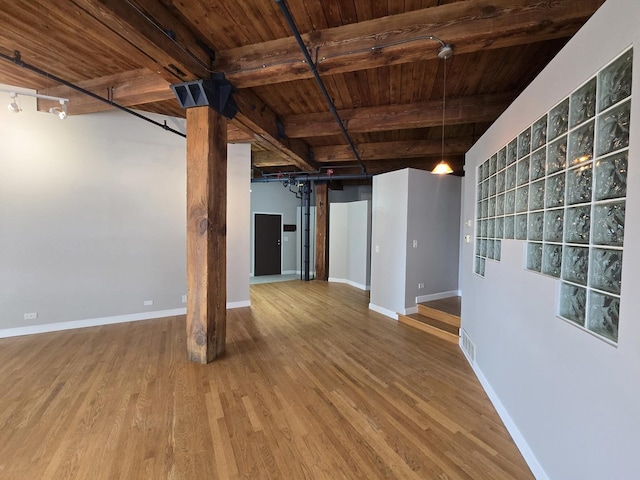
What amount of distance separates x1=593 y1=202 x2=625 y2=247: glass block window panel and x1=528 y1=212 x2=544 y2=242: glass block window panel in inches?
20.4

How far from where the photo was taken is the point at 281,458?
70.7 inches

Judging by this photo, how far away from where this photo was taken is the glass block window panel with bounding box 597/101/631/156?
1.17m

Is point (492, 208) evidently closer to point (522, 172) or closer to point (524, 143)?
point (522, 172)

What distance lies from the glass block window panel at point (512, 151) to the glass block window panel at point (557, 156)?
20.5 inches

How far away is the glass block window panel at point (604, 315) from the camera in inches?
47.5

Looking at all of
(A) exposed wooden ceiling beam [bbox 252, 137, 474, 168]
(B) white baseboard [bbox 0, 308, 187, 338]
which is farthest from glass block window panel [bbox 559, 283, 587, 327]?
(B) white baseboard [bbox 0, 308, 187, 338]

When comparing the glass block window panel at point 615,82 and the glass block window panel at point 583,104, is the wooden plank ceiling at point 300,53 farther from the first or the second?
the glass block window panel at point 615,82

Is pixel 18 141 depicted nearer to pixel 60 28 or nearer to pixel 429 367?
pixel 60 28

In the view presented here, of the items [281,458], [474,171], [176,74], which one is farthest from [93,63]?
[474,171]

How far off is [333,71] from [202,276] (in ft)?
8.30

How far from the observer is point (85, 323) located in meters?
4.12

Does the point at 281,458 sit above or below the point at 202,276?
below

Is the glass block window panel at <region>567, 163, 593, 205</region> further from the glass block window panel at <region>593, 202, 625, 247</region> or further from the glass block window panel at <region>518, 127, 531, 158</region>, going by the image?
the glass block window panel at <region>518, 127, 531, 158</region>

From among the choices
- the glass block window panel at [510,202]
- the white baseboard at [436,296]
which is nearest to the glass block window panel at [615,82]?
the glass block window panel at [510,202]
